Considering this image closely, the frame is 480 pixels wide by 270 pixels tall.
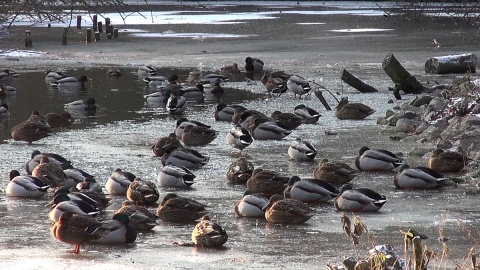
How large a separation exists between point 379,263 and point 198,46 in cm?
2674

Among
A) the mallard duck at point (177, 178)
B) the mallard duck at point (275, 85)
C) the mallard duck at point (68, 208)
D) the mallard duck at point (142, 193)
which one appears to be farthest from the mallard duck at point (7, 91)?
the mallard duck at point (68, 208)

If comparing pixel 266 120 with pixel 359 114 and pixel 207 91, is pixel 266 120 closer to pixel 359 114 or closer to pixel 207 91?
pixel 359 114

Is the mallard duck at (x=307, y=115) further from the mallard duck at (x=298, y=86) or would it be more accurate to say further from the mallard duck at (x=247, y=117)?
the mallard duck at (x=298, y=86)

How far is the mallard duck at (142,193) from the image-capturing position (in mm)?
8594

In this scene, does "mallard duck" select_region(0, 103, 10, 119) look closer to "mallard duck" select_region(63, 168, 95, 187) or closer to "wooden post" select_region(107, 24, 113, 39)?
"mallard duck" select_region(63, 168, 95, 187)

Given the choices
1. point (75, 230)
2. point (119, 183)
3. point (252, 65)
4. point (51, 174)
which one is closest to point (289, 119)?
point (119, 183)

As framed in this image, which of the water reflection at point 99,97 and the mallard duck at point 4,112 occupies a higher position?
the mallard duck at point 4,112

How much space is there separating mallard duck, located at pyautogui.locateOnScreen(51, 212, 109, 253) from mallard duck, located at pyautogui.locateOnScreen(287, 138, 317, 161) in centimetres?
406

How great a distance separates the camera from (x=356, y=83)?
695 inches

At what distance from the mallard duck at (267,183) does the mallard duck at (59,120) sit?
5.57m

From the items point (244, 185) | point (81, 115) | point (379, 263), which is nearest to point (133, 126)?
point (81, 115)

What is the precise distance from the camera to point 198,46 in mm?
30766

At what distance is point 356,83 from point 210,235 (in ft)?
36.3

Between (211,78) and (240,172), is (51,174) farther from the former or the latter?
(211,78)
